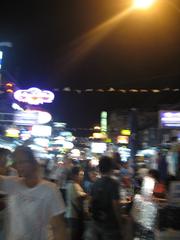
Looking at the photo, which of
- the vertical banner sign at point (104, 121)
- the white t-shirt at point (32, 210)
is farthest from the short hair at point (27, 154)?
the vertical banner sign at point (104, 121)

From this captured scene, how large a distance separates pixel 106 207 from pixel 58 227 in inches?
120

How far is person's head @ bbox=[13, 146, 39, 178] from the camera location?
400 centimetres

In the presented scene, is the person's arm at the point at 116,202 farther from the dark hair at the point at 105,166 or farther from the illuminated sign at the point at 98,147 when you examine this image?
the illuminated sign at the point at 98,147

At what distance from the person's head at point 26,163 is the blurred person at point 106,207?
2.89m

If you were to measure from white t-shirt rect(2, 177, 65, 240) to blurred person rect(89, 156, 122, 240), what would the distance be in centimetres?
288

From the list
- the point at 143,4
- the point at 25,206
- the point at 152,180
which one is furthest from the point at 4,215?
the point at 143,4

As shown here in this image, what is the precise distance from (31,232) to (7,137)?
122 ft

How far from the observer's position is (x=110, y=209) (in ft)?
22.4

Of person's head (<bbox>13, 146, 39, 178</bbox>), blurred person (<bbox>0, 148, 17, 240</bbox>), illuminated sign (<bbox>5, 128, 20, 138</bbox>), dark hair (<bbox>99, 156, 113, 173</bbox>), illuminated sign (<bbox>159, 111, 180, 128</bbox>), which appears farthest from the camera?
illuminated sign (<bbox>5, 128, 20, 138</bbox>)

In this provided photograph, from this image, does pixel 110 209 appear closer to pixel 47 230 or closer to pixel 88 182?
pixel 47 230

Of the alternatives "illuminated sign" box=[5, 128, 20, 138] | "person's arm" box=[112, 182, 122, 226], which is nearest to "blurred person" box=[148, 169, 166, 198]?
"person's arm" box=[112, 182, 122, 226]

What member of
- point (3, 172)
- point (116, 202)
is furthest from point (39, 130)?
point (3, 172)

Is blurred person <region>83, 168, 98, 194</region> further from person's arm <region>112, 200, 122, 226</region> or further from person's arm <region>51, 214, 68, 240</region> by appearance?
person's arm <region>51, 214, 68, 240</region>

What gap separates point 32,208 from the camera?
3.85 metres
